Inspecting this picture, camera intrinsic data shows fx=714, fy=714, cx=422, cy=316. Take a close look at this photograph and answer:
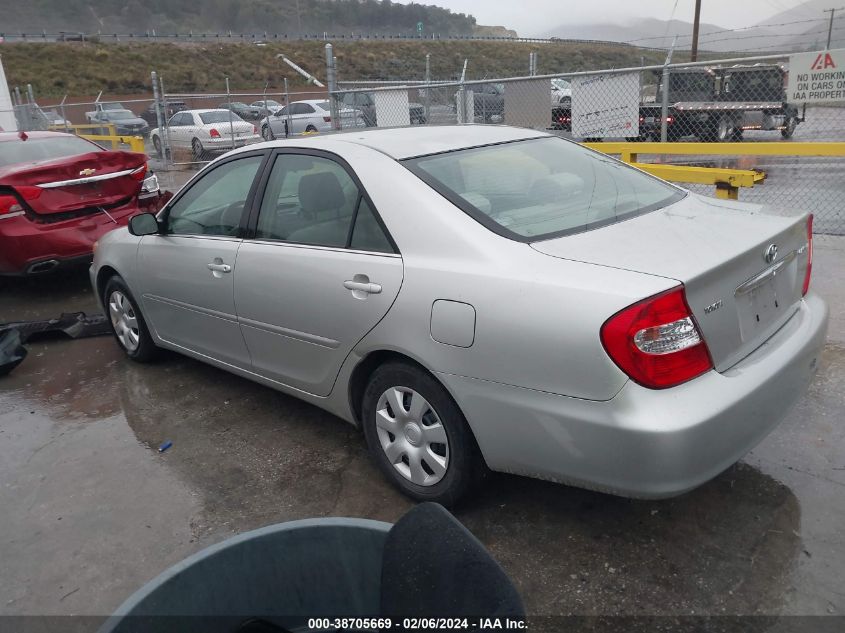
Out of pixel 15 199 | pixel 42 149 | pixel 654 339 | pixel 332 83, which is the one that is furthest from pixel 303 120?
pixel 654 339

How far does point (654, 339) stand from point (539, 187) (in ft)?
3.80

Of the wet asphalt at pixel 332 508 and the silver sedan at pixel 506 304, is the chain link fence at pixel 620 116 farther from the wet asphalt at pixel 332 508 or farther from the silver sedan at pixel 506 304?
the wet asphalt at pixel 332 508

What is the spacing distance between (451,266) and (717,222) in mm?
1151

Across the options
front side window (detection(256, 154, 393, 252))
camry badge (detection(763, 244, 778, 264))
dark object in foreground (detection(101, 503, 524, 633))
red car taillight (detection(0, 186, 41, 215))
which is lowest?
dark object in foreground (detection(101, 503, 524, 633))

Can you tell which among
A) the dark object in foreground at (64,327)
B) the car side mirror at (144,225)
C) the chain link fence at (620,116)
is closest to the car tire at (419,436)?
the car side mirror at (144,225)

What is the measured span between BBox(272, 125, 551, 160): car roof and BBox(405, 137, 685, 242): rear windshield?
8cm

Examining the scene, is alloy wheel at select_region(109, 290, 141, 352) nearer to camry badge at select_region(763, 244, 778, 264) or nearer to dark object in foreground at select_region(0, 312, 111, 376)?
dark object in foreground at select_region(0, 312, 111, 376)

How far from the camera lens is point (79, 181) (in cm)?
648

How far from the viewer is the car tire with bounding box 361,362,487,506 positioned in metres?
2.85

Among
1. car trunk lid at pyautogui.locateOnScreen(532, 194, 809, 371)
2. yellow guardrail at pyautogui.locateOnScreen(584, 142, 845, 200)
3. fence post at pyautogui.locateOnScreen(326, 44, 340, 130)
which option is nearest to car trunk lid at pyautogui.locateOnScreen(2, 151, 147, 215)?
fence post at pyautogui.locateOnScreen(326, 44, 340, 130)

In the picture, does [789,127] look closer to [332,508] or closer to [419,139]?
[419,139]

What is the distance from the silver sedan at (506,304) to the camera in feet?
7.78

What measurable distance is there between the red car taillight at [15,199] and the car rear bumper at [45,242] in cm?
8

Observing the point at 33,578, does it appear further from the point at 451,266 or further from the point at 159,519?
the point at 451,266
